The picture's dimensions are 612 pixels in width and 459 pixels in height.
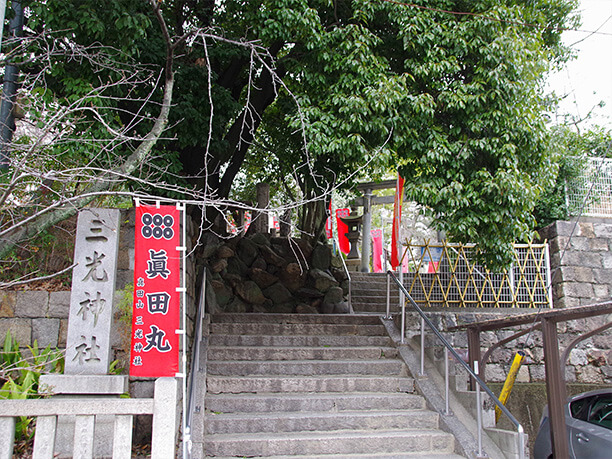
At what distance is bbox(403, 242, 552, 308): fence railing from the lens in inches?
377

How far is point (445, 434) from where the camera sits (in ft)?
19.2

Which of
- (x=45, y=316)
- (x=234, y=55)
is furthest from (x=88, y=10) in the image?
(x=45, y=316)

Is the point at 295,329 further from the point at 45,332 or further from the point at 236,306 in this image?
the point at 45,332

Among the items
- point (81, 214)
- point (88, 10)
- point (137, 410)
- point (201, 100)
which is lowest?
point (137, 410)

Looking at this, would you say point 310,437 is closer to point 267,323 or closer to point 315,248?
point 267,323

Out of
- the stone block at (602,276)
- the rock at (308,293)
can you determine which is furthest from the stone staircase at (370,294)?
the stone block at (602,276)

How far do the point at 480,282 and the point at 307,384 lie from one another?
189 inches

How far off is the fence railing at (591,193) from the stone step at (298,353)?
18.6ft

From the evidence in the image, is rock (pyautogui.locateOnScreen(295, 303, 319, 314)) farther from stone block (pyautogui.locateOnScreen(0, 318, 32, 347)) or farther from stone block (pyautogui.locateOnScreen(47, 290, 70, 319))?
stone block (pyautogui.locateOnScreen(0, 318, 32, 347))

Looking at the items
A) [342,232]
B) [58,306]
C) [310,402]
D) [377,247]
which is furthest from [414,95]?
[377,247]

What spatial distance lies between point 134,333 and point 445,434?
12.4 ft

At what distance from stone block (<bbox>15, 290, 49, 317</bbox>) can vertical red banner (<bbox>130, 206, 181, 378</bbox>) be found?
82.9 inches

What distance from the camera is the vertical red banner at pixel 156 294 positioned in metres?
4.91

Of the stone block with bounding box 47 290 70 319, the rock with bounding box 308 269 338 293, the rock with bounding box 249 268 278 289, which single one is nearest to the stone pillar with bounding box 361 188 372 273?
the rock with bounding box 308 269 338 293
